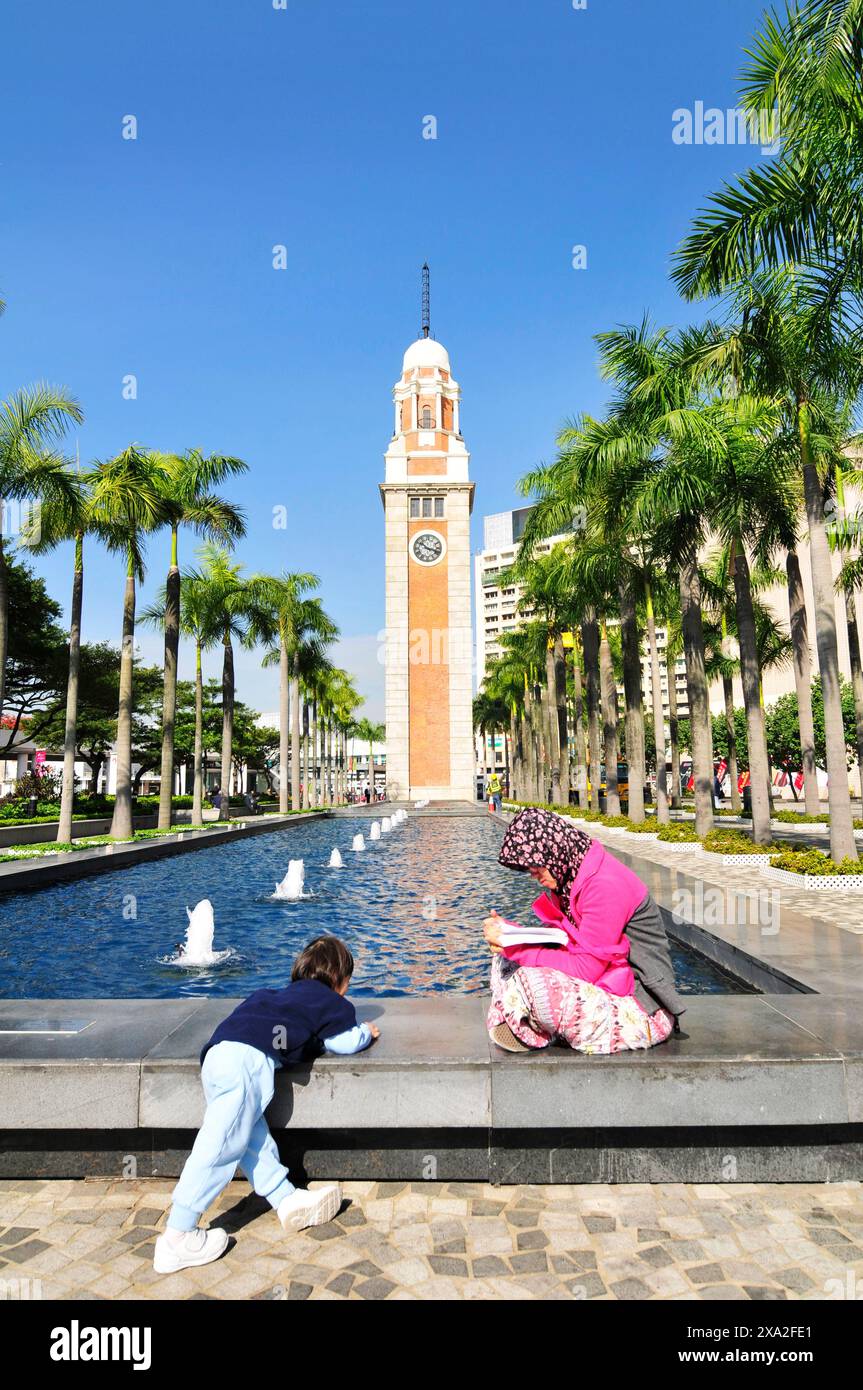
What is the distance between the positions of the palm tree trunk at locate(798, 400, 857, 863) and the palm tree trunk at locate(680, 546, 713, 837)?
517 centimetres

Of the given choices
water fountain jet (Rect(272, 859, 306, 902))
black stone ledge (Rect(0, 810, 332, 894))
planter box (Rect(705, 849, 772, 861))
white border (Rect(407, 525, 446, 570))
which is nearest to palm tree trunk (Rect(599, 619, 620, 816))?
planter box (Rect(705, 849, 772, 861))

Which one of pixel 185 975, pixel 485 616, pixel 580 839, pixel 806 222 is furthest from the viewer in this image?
pixel 485 616

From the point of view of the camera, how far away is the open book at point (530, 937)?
400cm

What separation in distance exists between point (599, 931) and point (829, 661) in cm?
1020

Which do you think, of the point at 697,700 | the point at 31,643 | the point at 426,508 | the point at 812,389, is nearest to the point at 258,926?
the point at 812,389

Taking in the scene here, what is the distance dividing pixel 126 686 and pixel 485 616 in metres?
130

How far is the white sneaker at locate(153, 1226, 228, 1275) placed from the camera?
3.13m

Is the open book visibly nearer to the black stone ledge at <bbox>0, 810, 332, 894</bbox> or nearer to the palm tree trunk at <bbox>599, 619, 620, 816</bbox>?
the black stone ledge at <bbox>0, 810, 332, 894</bbox>

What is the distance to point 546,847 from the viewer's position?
13.2 feet

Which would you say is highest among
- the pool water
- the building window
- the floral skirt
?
the building window

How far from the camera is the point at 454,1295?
118 inches

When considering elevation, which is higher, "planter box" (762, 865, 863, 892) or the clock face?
the clock face
